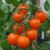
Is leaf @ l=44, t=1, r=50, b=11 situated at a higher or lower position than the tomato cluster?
higher

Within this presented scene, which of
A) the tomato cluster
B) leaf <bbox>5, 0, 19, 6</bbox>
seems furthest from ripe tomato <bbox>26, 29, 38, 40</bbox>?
leaf <bbox>5, 0, 19, 6</bbox>

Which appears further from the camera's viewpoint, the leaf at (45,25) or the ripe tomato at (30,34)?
the leaf at (45,25)

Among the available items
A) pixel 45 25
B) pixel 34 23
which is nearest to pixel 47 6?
pixel 45 25

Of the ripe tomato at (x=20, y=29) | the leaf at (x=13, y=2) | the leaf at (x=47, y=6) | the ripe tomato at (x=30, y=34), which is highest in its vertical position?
the leaf at (x=13, y=2)

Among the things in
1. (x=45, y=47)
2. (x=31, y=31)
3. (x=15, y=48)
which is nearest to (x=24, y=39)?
(x=31, y=31)

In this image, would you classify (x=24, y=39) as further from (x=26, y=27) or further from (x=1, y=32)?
(x=1, y=32)

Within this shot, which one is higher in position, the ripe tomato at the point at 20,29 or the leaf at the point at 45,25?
the ripe tomato at the point at 20,29

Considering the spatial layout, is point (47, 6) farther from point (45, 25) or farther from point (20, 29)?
point (20, 29)

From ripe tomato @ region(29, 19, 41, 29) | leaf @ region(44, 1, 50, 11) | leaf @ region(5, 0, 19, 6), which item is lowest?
ripe tomato @ region(29, 19, 41, 29)

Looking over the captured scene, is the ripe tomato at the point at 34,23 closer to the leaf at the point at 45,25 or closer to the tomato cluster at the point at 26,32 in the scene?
the tomato cluster at the point at 26,32

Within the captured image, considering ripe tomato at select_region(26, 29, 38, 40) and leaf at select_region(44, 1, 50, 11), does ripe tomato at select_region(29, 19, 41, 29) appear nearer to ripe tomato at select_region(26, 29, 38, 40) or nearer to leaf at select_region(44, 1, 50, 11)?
ripe tomato at select_region(26, 29, 38, 40)

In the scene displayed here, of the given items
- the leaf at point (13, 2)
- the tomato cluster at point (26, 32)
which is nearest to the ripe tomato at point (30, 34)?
the tomato cluster at point (26, 32)

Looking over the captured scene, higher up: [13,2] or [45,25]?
[13,2]

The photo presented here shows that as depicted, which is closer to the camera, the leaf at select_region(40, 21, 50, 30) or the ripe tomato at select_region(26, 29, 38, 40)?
the ripe tomato at select_region(26, 29, 38, 40)
